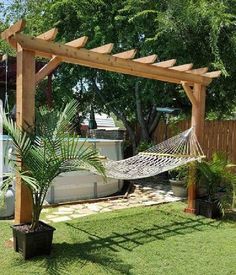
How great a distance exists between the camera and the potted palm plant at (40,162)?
3584 mm

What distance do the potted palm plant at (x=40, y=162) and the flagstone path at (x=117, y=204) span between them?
4.19 ft

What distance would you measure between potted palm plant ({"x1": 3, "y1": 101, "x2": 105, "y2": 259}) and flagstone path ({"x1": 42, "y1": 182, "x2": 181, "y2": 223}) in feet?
4.19

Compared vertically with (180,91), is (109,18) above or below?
above

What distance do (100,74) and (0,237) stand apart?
587 cm

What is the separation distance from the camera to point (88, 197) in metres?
6.51

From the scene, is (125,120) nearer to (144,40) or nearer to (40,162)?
(144,40)

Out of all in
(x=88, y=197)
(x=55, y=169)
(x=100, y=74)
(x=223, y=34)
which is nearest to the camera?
(x=55, y=169)

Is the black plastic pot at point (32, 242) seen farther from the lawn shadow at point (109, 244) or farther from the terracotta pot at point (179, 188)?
the terracotta pot at point (179, 188)

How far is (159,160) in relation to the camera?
5.48m

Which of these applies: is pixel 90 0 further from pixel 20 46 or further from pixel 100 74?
pixel 20 46

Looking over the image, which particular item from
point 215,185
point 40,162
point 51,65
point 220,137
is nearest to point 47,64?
point 51,65

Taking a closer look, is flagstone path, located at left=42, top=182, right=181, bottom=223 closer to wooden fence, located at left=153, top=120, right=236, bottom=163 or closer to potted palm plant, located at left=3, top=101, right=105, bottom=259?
potted palm plant, located at left=3, top=101, right=105, bottom=259

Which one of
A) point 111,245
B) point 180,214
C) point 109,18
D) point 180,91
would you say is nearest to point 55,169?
point 111,245

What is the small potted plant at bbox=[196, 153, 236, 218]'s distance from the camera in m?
5.47
